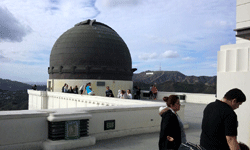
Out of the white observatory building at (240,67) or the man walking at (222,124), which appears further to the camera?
the white observatory building at (240,67)

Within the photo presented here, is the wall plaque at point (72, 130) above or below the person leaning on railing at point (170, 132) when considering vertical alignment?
below

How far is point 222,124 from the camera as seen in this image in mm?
2980

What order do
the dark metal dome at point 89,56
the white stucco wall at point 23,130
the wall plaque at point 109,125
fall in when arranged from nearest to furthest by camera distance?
1. the white stucco wall at point 23,130
2. the wall plaque at point 109,125
3. the dark metal dome at point 89,56

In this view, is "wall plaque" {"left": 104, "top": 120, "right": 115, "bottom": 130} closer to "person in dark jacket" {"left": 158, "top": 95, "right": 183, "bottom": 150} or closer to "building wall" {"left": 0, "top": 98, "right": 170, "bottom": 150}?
"building wall" {"left": 0, "top": 98, "right": 170, "bottom": 150}

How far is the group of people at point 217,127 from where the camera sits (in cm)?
289

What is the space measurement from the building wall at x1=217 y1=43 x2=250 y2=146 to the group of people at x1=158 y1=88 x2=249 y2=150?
1.42 meters

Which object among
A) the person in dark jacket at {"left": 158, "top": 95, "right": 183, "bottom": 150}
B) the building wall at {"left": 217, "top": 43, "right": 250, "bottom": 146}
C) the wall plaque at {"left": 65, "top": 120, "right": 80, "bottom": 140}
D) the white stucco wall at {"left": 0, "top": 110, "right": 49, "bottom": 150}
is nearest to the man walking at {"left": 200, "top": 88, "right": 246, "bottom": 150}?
the person in dark jacket at {"left": 158, "top": 95, "right": 183, "bottom": 150}

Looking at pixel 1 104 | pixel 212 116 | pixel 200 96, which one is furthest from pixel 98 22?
pixel 1 104

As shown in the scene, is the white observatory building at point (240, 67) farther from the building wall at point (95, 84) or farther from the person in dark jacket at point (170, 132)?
the building wall at point (95, 84)

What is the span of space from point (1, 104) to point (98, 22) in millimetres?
68972

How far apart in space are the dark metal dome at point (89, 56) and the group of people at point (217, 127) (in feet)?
75.9

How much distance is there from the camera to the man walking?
288cm

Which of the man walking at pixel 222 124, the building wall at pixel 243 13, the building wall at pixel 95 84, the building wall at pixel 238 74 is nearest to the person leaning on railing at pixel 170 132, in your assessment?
the man walking at pixel 222 124

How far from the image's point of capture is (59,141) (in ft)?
19.2
